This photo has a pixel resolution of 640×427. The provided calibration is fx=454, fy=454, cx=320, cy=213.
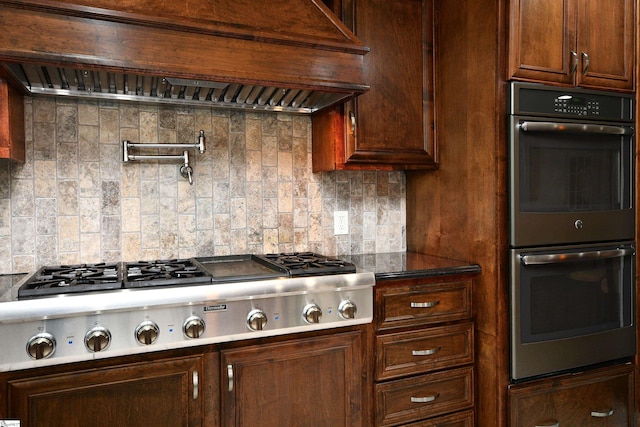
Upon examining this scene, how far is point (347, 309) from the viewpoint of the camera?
1713mm

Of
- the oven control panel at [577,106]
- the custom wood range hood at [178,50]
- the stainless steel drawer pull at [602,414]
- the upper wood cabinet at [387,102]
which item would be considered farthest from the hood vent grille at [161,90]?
the stainless steel drawer pull at [602,414]

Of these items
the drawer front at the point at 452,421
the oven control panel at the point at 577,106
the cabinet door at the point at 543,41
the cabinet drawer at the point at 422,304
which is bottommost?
the drawer front at the point at 452,421

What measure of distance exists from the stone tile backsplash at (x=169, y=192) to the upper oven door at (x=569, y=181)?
2.47ft

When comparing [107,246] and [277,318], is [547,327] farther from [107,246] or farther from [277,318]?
[107,246]

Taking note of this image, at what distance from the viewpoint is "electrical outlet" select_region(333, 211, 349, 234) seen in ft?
7.84

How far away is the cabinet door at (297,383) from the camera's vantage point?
1.58 metres

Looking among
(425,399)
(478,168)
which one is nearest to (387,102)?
(478,168)

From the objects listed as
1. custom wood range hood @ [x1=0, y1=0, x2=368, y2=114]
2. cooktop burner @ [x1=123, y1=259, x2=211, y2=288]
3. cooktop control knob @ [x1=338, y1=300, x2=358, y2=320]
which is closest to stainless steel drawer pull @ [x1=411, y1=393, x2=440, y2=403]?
cooktop control knob @ [x1=338, y1=300, x2=358, y2=320]

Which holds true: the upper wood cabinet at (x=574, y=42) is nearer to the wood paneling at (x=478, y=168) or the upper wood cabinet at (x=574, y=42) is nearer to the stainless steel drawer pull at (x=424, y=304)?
the wood paneling at (x=478, y=168)

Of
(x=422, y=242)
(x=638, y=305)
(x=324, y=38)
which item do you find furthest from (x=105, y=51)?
(x=638, y=305)

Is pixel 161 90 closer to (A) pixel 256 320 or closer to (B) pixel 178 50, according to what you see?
(B) pixel 178 50

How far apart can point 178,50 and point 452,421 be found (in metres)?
1.85

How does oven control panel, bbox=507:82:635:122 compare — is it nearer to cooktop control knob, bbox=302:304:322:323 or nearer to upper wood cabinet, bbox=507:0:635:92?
upper wood cabinet, bbox=507:0:635:92

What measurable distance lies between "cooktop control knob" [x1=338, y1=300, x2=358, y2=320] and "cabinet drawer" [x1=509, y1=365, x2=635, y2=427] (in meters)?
0.82
